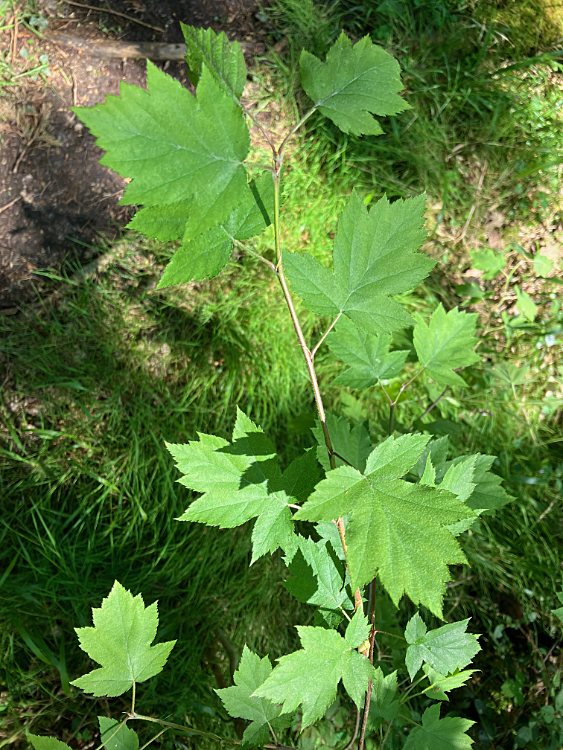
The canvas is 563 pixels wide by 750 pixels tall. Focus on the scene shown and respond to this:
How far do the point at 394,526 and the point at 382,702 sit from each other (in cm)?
56

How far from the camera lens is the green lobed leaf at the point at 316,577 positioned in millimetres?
953

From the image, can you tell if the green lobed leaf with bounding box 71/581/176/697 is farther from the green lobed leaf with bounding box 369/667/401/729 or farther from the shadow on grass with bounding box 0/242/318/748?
the shadow on grass with bounding box 0/242/318/748

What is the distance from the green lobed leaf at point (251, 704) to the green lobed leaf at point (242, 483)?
0.33 meters

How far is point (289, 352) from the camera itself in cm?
232

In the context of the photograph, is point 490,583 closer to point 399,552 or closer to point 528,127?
point 399,552

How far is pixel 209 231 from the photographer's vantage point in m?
0.83

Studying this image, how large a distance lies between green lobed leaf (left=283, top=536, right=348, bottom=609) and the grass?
844mm

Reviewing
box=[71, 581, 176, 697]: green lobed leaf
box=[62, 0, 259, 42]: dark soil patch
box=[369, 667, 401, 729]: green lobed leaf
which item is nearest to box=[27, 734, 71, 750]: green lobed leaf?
box=[71, 581, 176, 697]: green lobed leaf

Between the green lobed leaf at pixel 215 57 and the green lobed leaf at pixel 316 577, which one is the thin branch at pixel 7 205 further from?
the green lobed leaf at pixel 316 577

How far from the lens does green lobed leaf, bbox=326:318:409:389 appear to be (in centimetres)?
141

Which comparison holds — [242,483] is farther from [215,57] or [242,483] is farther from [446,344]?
[446,344]

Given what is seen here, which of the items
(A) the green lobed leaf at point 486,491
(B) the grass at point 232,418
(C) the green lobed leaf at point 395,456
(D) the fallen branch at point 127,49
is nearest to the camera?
(C) the green lobed leaf at point 395,456

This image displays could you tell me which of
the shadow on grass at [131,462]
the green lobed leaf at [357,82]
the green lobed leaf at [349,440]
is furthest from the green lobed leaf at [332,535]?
the shadow on grass at [131,462]

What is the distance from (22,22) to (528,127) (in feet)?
9.27
